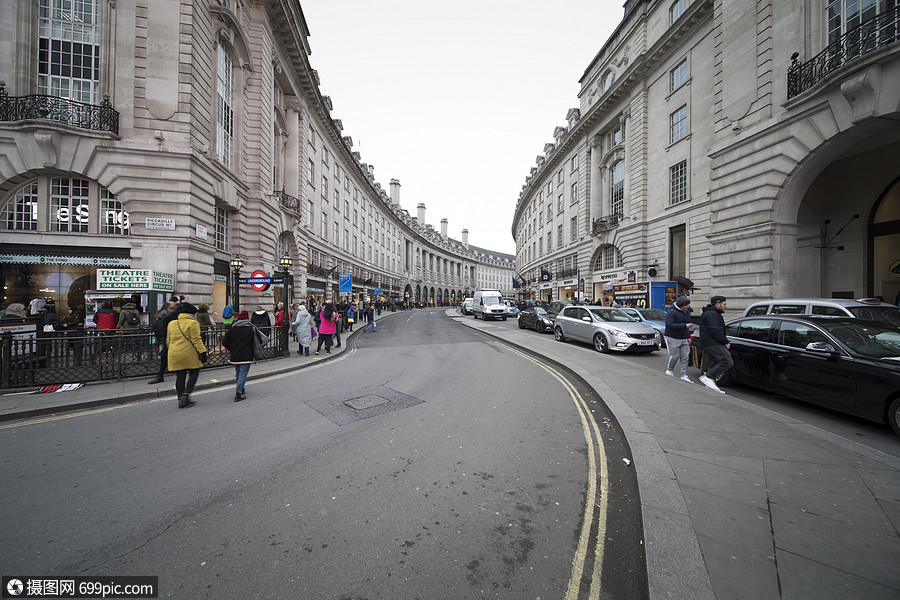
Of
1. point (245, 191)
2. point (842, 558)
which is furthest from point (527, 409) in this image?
point (245, 191)

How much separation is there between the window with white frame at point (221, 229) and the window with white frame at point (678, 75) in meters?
28.0

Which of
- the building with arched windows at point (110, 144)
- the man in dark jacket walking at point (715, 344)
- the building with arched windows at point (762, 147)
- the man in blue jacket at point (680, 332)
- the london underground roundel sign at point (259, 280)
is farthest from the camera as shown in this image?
the building with arched windows at point (110, 144)

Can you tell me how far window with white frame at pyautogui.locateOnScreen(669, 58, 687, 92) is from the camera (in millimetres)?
20780

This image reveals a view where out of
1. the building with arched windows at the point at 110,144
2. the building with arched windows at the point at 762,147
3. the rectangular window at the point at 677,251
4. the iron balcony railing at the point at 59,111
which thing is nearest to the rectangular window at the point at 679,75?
the building with arched windows at the point at 762,147

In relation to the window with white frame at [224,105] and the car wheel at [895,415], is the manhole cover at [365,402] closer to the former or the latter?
the car wheel at [895,415]

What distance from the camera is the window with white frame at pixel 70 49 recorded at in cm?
1212

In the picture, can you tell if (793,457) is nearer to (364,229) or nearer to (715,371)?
(715,371)

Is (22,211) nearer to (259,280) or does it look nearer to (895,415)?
(259,280)

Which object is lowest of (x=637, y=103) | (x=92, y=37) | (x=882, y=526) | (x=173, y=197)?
(x=882, y=526)

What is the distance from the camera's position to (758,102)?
42.1 ft

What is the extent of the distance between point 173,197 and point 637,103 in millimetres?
29396

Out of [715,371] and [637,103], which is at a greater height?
[637,103]

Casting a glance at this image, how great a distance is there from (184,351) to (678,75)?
29553mm

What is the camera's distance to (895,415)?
4.32 m
